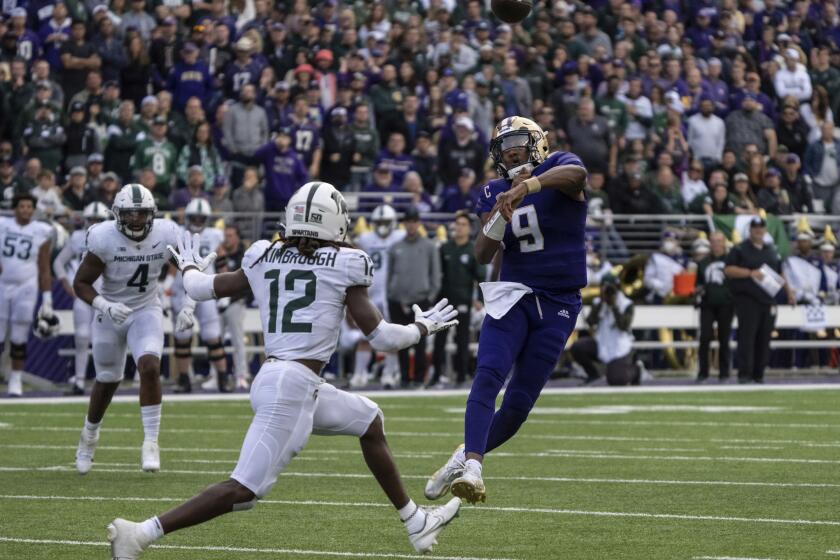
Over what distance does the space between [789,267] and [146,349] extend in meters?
12.3

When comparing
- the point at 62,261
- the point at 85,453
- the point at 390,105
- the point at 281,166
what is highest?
the point at 390,105

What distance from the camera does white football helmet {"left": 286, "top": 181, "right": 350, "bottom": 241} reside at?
645cm

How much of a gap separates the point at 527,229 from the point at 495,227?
31cm

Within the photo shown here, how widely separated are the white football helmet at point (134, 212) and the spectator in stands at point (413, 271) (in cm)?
768

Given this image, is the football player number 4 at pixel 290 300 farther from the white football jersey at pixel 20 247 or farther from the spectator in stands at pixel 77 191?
the spectator in stands at pixel 77 191

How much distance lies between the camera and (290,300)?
251 inches

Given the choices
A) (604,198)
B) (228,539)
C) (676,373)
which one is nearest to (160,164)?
(604,198)

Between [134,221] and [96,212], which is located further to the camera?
[96,212]

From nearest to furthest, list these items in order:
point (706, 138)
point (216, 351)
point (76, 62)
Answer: point (216, 351) → point (76, 62) → point (706, 138)

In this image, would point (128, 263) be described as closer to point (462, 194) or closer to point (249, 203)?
point (249, 203)

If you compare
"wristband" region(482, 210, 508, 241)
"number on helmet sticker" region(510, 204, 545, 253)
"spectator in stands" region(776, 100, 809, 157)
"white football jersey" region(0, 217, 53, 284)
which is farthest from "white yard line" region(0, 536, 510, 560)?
"spectator in stands" region(776, 100, 809, 157)

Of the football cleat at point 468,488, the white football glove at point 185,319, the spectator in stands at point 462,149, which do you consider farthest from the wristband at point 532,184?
the spectator in stands at point 462,149

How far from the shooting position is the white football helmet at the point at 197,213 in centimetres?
1730

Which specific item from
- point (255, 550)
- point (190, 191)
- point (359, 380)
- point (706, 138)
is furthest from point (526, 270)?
point (706, 138)
